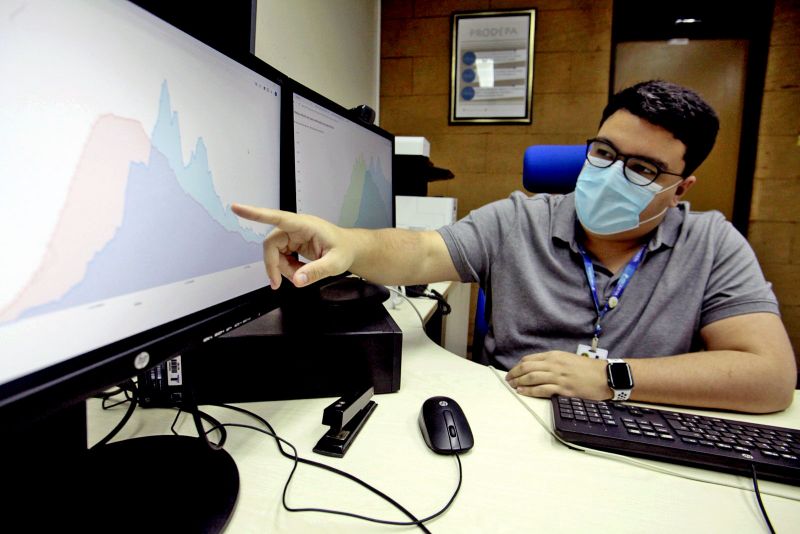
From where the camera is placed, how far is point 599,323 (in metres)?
0.96

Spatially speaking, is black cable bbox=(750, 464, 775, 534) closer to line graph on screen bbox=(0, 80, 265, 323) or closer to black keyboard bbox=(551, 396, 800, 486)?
black keyboard bbox=(551, 396, 800, 486)

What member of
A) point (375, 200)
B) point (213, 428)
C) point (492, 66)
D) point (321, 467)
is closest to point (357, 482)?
point (321, 467)

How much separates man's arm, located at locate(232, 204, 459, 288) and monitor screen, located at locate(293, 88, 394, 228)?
0.07m

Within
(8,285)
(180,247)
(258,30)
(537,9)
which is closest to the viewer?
(8,285)

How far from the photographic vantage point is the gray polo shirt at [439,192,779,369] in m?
0.93

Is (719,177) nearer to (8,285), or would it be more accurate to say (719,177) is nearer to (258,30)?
(258,30)

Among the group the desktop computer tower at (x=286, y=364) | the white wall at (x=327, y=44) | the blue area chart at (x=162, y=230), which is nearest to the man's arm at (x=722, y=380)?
the desktop computer tower at (x=286, y=364)

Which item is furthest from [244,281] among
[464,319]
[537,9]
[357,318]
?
Answer: [537,9]

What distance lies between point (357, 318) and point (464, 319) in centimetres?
132

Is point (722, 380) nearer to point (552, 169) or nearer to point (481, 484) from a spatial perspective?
point (481, 484)

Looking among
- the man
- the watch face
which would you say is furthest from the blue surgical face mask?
the watch face

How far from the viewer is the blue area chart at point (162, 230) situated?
1.17ft

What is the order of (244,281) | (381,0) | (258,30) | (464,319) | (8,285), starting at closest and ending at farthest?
1. (8,285)
2. (244,281)
3. (258,30)
4. (464,319)
5. (381,0)

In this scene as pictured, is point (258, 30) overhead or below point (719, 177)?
overhead
